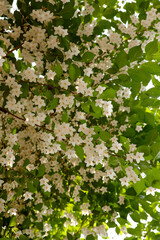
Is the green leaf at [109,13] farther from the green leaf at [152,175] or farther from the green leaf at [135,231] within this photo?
the green leaf at [135,231]

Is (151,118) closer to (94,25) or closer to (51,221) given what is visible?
(94,25)

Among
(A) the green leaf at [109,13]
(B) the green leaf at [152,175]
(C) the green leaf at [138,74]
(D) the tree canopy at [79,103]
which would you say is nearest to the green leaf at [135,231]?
(D) the tree canopy at [79,103]

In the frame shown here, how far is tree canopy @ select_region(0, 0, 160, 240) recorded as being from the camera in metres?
2.27

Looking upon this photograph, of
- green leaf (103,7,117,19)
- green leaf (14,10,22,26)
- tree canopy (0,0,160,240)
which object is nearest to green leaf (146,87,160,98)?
tree canopy (0,0,160,240)

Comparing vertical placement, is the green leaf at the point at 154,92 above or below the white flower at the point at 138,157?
above

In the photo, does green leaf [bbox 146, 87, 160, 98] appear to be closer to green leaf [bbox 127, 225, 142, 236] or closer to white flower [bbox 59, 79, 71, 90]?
white flower [bbox 59, 79, 71, 90]

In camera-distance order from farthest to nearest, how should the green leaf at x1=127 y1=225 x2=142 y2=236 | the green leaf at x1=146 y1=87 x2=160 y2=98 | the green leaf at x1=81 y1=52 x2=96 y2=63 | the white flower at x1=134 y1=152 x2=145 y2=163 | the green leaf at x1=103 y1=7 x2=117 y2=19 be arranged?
1. the green leaf at x1=127 y1=225 x2=142 y2=236
2. the green leaf at x1=146 y1=87 x2=160 y2=98
3. the green leaf at x1=103 y1=7 x2=117 y2=19
4. the white flower at x1=134 y1=152 x2=145 y2=163
5. the green leaf at x1=81 y1=52 x2=96 y2=63

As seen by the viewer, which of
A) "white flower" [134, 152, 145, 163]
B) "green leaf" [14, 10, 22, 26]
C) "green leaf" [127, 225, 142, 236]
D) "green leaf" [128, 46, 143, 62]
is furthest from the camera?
"green leaf" [127, 225, 142, 236]

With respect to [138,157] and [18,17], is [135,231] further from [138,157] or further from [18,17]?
[18,17]

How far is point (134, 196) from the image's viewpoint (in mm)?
3156

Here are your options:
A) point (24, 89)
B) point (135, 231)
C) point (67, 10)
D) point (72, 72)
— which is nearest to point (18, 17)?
point (67, 10)

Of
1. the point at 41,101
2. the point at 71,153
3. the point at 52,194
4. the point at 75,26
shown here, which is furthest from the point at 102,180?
the point at 75,26

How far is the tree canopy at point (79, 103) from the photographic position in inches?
89.3

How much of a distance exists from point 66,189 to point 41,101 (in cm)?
179
